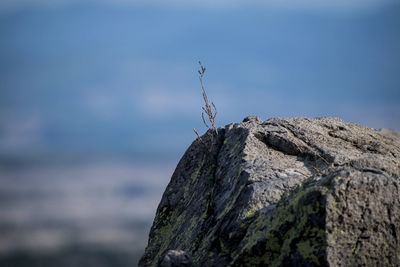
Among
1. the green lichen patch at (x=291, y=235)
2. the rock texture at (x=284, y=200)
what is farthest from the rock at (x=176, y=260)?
the green lichen patch at (x=291, y=235)

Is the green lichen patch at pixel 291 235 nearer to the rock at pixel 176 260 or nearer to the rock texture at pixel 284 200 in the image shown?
the rock texture at pixel 284 200

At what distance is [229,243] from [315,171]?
2209 mm

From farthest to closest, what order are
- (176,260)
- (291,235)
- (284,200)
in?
(176,260) < (284,200) < (291,235)

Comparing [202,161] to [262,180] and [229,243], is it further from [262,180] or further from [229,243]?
[229,243]

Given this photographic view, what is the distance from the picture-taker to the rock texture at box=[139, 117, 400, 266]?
5.02 meters

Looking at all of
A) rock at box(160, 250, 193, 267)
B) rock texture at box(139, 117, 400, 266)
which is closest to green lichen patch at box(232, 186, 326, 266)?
rock texture at box(139, 117, 400, 266)

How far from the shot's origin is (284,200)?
557cm

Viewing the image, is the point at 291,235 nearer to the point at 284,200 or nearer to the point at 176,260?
the point at 284,200

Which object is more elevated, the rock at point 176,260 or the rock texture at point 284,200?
the rock texture at point 284,200

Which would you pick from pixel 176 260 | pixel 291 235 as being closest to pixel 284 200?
pixel 291 235

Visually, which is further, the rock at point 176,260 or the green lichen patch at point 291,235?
the rock at point 176,260

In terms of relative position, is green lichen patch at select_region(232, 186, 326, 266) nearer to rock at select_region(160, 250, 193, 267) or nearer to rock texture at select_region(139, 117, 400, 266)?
rock texture at select_region(139, 117, 400, 266)

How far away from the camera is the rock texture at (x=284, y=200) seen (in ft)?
16.5

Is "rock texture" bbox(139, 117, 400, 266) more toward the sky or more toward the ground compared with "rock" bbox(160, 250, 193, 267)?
more toward the sky
